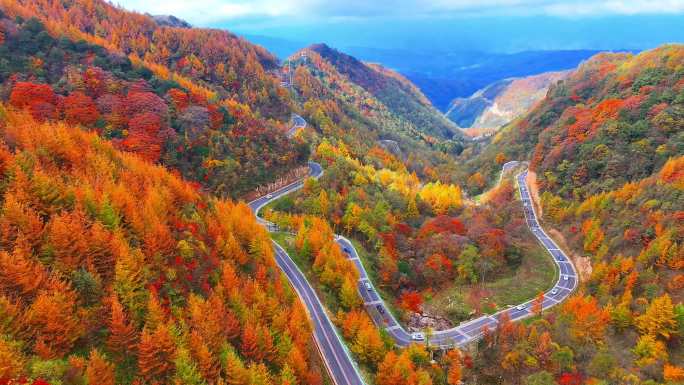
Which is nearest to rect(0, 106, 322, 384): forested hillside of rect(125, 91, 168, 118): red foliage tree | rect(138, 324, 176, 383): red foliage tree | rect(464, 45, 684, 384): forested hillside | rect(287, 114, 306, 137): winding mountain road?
rect(138, 324, 176, 383): red foliage tree

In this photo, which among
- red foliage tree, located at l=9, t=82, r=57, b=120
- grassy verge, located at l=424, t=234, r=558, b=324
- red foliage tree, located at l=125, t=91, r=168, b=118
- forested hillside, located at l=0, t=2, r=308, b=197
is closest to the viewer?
grassy verge, located at l=424, t=234, r=558, b=324

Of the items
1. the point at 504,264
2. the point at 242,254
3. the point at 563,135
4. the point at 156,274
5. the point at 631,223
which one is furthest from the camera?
the point at 563,135

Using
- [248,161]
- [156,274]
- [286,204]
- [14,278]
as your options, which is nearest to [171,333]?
[156,274]

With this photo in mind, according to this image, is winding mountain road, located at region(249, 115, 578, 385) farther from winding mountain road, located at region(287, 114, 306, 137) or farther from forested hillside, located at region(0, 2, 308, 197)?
winding mountain road, located at region(287, 114, 306, 137)

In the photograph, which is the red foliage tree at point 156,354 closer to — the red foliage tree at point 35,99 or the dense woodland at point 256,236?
the dense woodland at point 256,236

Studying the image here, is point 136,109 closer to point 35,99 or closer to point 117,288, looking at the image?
point 35,99

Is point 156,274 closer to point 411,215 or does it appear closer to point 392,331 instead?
point 392,331
